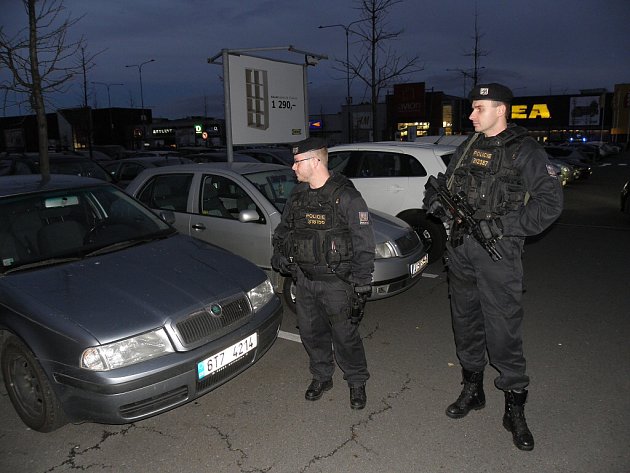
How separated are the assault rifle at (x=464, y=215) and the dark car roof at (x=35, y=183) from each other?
3123mm

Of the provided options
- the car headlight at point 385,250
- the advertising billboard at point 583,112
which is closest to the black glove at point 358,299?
the car headlight at point 385,250

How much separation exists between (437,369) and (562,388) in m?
0.92

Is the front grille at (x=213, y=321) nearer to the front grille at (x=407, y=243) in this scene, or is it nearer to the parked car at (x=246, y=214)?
the parked car at (x=246, y=214)

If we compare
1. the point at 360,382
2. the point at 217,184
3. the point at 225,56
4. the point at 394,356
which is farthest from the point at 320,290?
the point at 225,56

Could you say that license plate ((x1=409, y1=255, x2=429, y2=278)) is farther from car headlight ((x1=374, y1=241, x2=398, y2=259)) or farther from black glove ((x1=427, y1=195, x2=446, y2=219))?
black glove ((x1=427, y1=195, x2=446, y2=219))

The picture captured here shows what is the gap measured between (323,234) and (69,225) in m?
2.15

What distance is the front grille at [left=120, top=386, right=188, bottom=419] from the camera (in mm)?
2953

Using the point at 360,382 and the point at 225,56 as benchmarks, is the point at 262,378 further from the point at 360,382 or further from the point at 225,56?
the point at 225,56

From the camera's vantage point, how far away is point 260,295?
150 inches

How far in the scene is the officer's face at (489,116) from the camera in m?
3.14

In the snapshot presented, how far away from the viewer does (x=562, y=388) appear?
378 cm

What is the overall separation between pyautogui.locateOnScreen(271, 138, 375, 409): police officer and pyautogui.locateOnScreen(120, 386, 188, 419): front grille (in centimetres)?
97

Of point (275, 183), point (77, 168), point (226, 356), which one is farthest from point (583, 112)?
point (226, 356)

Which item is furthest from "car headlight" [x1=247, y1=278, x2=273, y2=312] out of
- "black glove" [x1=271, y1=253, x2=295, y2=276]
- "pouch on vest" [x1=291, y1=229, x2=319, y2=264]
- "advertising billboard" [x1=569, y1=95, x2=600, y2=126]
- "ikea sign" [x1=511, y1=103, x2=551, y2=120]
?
"advertising billboard" [x1=569, y1=95, x2=600, y2=126]
